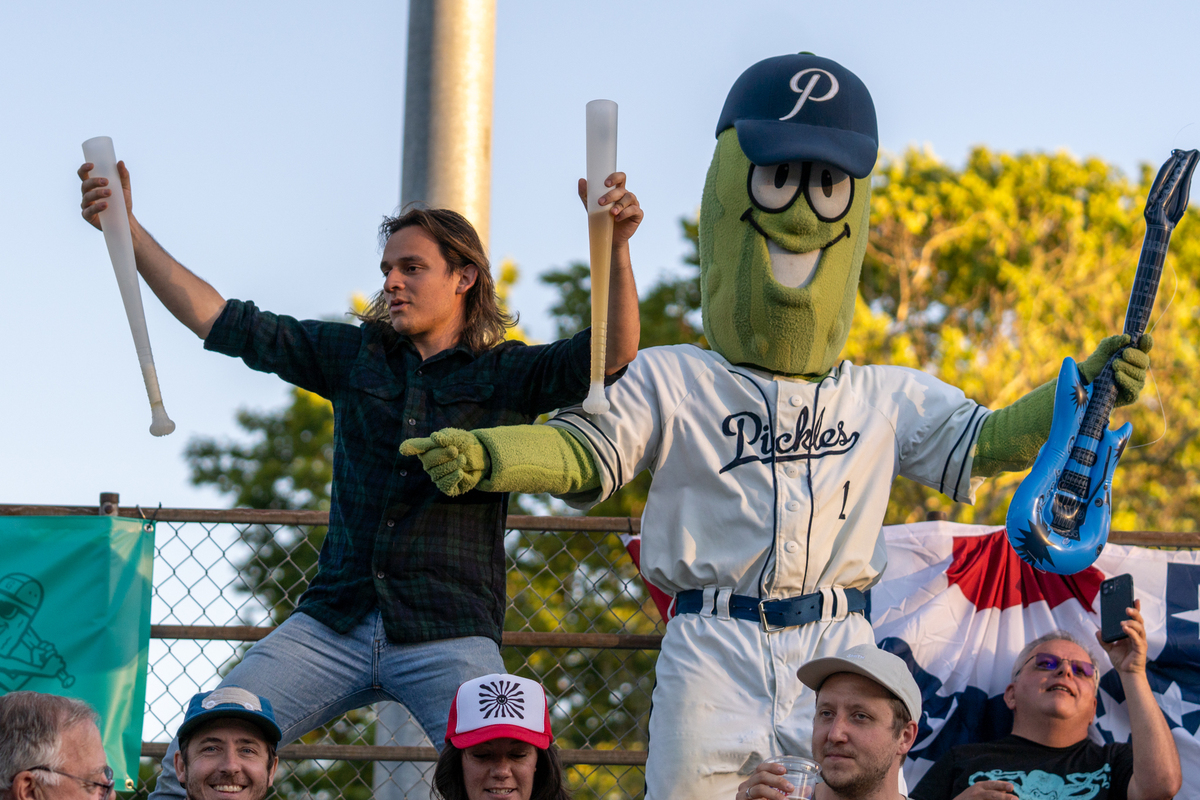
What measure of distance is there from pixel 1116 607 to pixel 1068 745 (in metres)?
0.50

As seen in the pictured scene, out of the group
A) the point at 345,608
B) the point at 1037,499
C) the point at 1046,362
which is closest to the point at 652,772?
the point at 345,608

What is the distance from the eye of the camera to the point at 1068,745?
171 inches

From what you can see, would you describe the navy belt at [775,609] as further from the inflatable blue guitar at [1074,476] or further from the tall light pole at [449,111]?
the tall light pole at [449,111]

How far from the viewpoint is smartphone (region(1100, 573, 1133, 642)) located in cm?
420

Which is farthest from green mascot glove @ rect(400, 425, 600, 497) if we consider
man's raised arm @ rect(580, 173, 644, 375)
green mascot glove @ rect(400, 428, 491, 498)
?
man's raised arm @ rect(580, 173, 644, 375)

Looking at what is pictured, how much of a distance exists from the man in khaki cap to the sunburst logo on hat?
1.94 ft

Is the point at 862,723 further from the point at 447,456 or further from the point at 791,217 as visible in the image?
the point at 791,217

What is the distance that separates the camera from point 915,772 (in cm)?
459

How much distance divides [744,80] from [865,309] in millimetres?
9501

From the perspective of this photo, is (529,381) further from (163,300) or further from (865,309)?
(865,309)

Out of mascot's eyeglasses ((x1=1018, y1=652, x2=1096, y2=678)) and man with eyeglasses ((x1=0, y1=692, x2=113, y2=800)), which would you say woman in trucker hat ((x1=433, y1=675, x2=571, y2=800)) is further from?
mascot's eyeglasses ((x1=1018, y1=652, x2=1096, y2=678))

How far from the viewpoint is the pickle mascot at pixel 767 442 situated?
3.58 metres

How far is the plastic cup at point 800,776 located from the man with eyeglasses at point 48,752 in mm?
1479

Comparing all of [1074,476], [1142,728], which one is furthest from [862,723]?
[1142,728]
